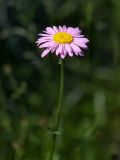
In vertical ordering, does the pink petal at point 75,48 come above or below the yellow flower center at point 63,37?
below

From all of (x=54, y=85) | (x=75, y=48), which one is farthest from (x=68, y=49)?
(x=54, y=85)

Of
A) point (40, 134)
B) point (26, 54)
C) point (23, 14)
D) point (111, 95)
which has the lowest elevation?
point (40, 134)

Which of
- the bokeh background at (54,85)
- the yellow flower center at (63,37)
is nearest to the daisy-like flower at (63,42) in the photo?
the yellow flower center at (63,37)

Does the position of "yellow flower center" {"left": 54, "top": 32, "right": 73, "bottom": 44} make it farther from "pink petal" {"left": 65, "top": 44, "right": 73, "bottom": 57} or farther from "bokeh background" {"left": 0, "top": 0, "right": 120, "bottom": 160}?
"bokeh background" {"left": 0, "top": 0, "right": 120, "bottom": 160}

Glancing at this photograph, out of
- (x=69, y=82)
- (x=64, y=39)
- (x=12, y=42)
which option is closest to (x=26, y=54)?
(x=12, y=42)

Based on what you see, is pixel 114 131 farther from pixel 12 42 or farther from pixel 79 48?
pixel 79 48

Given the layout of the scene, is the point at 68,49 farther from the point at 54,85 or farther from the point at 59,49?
the point at 54,85

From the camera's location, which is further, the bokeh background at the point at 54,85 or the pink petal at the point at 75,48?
the bokeh background at the point at 54,85

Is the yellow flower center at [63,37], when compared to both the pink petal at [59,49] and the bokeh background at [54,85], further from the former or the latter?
the bokeh background at [54,85]
